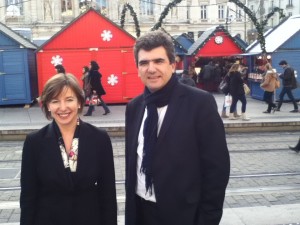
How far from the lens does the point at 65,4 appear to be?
170ft

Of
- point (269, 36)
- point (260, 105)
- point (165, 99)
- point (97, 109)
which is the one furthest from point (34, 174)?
point (269, 36)

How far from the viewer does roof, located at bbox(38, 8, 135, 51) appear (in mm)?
14648

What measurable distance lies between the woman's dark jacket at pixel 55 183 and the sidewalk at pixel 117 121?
25.2ft

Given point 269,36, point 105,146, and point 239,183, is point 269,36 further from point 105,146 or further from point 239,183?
point 105,146

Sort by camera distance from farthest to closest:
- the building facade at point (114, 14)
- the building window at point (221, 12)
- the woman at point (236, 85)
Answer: the building window at point (221, 12) → the building facade at point (114, 14) → the woman at point (236, 85)

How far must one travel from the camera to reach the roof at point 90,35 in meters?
14.6

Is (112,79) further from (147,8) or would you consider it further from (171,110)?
(147,8)

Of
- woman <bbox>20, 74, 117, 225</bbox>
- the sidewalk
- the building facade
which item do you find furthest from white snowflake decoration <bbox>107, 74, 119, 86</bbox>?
the building facade

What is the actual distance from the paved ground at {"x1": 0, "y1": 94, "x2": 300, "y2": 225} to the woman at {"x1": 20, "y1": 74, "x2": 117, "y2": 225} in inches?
88.4

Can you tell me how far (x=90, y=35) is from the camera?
1475 centimetres

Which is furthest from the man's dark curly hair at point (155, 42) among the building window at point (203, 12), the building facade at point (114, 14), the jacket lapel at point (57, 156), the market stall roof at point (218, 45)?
the building window at point (203, 12)

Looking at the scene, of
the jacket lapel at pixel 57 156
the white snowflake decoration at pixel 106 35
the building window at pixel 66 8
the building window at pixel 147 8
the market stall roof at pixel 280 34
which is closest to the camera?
the jacket lapel at pixel 57 156

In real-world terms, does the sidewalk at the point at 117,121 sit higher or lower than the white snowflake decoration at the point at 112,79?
lower

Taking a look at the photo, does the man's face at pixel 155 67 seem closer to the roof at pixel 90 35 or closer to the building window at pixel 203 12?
the roof at pixel 90 35
